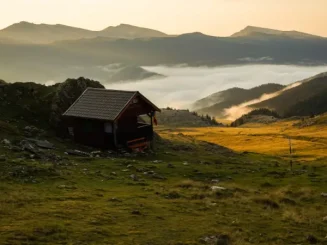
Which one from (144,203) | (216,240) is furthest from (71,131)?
(216,240)

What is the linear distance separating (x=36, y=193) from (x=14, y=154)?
1182 centimetres

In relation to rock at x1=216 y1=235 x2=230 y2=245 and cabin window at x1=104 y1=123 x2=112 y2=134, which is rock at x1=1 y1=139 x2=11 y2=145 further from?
rock at x1=216 y1=235 x2=230 y2=245

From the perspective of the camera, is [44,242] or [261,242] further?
[261,242]

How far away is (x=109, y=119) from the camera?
1768 inches

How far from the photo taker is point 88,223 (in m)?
18.4

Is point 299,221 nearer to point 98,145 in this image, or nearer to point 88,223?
point 88,223

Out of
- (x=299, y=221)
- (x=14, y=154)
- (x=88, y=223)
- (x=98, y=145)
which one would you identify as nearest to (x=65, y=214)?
(x=88, y=223)

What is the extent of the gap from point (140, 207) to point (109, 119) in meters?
23.6

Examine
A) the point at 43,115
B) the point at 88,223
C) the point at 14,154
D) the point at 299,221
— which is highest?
the point at 43,115

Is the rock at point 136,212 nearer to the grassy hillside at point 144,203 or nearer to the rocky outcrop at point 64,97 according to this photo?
the grassy hillside at point 144,203

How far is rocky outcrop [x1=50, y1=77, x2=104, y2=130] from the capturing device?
5186 cm

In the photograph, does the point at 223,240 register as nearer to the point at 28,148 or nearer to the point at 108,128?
the point at 28,148

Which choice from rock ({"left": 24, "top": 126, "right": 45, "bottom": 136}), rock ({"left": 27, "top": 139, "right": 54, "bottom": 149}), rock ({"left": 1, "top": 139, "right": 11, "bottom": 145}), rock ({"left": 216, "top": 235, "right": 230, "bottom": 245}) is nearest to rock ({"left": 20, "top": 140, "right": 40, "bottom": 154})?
rock ({"left": 1, "top": 139, "right": 11, "bottom": 145})

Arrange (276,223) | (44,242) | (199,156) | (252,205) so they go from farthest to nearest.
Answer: (199,156), (252,205), (276,223), (44,242)
